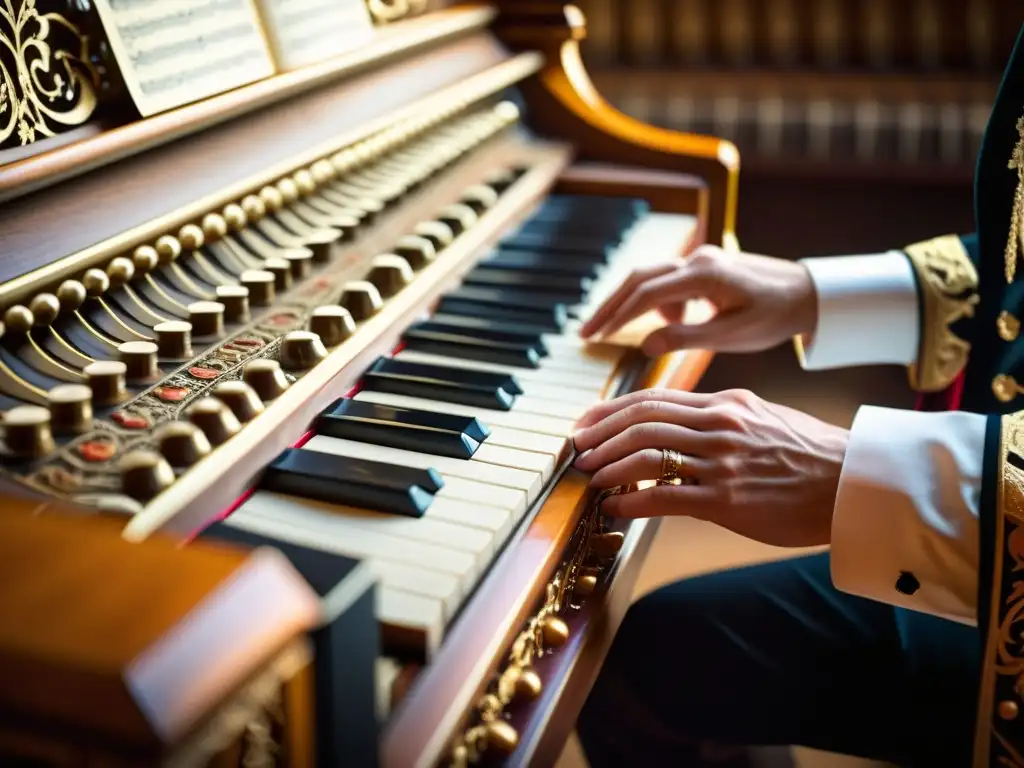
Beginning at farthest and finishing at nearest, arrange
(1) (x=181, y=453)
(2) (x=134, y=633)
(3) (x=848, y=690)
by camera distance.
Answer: (3) (x=848, y=690) → (1) (x=181, y=453) → (2) (x=134, y=633)

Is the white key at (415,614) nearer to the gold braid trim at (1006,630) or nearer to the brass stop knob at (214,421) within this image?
the brass stop knob at (214,421)

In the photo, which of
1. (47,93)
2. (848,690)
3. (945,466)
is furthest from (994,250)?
(47,93)

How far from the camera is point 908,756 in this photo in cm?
119

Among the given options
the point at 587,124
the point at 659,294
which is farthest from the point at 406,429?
the point at 587,124

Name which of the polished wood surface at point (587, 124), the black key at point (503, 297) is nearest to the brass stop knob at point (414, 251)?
the black key at point (503, 297)

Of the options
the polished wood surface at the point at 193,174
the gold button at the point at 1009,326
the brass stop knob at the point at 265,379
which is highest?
the polished wood surface at the point at 193,174

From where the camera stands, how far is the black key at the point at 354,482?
2.79 feet

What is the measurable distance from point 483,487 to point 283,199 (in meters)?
0.56

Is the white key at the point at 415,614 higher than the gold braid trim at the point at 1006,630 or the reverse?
higher

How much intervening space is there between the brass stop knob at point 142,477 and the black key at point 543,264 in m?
0.76

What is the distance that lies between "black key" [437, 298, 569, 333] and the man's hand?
0.30 meters

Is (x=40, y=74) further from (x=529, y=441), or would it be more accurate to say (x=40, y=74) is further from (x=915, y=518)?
(x=915, y=518)

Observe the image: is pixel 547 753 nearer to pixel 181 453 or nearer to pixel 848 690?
pixel 181 453

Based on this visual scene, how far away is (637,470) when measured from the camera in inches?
37.9
